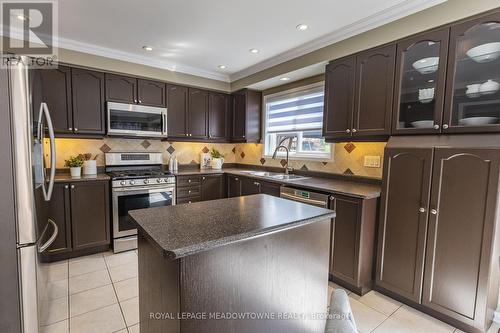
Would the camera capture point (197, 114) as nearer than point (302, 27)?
No

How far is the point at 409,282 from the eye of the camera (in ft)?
6.78

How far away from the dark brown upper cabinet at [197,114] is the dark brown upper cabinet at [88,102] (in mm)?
1208

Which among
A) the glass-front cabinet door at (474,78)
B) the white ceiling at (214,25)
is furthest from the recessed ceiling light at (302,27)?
the glass-front cabinet door at (474,78)

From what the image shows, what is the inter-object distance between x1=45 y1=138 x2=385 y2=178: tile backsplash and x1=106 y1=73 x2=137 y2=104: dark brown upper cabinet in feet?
2.03

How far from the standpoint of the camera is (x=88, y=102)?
3.13 metres

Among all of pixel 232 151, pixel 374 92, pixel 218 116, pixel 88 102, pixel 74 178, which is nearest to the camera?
pixel 374 92

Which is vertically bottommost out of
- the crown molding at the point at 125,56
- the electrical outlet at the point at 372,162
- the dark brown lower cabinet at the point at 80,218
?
the dark brown lower cabinet at the point at 80,218

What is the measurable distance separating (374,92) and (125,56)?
3096 mm

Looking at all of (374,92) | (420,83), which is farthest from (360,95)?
(420,83)

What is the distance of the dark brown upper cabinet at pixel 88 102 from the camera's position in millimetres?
3047

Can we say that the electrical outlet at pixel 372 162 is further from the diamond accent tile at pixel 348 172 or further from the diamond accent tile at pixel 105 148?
the diamond accent tile at pixel 105 148

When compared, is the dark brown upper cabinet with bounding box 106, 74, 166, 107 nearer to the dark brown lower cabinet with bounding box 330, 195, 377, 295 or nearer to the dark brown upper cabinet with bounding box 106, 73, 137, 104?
the dark brown upper cabinet with bounding box 106, 73, 137, 104

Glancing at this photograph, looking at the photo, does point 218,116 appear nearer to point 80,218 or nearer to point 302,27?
point 302,27

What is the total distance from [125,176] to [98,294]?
1.37 meters
